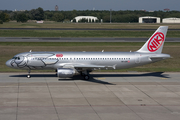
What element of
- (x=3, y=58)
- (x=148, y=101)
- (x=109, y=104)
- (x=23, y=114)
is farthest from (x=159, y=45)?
(x=3, y=58)

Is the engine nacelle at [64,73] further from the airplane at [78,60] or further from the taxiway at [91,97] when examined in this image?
the taxiway at [91,97]

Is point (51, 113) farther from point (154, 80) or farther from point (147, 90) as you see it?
point (154, 80)

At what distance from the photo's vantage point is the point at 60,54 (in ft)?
121

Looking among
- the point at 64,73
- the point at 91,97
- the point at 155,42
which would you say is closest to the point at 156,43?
the point at 155,42

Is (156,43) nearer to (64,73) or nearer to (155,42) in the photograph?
(155,42)

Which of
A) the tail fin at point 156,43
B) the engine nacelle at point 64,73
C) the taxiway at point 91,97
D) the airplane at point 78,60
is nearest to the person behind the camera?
the taxiway at point 91,97

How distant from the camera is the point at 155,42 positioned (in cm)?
3844

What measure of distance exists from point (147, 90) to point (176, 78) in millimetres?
8757

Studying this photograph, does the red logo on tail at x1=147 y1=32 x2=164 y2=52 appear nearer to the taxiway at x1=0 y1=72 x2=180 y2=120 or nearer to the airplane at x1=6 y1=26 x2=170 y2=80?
the airplane at x1=6 y1=26 x2=170 y2=80

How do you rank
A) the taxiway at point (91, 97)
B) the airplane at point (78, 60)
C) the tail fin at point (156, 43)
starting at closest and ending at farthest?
the taxiway at point (91, 97)
the airplane at point (78, 60)
the tail fin at point (156, 43)

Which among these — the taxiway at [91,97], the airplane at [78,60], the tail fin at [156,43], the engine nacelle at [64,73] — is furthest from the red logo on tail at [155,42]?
the engine nacelle at [64,73]

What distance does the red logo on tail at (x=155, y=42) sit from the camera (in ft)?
126

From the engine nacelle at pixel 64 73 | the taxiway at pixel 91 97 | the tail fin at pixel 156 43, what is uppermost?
the tail fin at pixel 156 43

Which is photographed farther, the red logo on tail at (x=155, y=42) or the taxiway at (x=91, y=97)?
the red logo on tail at (x=155, y=42)
